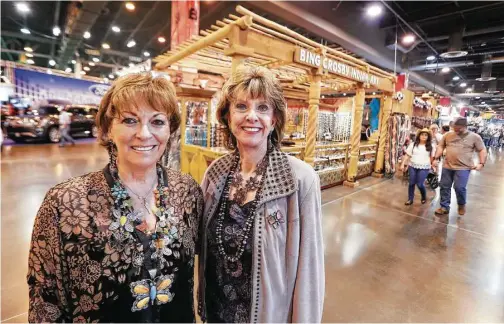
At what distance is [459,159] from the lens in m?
4.40

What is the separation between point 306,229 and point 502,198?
7555 mm

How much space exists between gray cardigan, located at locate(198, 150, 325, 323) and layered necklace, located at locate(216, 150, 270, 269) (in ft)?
0.16


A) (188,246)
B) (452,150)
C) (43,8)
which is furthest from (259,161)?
(43,8)

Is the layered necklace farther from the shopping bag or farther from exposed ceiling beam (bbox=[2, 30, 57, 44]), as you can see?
exposed ceiling beam (bbox=[2, 30, 57, 44])

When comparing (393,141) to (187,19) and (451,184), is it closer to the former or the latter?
(451,184)

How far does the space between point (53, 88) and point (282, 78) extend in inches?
533

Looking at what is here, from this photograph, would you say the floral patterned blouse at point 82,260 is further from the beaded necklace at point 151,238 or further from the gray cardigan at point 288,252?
the gray cardigan at point 288,252

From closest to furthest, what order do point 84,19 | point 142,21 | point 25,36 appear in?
point 84,19 → point 142,21 → point 25,36

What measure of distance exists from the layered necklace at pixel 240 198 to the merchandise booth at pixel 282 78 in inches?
61.4

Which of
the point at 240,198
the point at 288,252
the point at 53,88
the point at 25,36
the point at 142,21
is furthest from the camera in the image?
the point at 53,88

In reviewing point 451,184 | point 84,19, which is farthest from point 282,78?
point 84,19

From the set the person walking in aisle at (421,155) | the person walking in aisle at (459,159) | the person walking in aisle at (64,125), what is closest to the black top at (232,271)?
the person walking in aisle at (459,159)

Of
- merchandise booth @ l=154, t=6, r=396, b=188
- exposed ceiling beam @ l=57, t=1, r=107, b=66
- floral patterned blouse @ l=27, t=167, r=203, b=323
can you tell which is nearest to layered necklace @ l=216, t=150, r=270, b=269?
floral patterned blouse @ l=27, t=167, r=203, b=323

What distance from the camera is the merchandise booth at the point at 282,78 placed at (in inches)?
143
